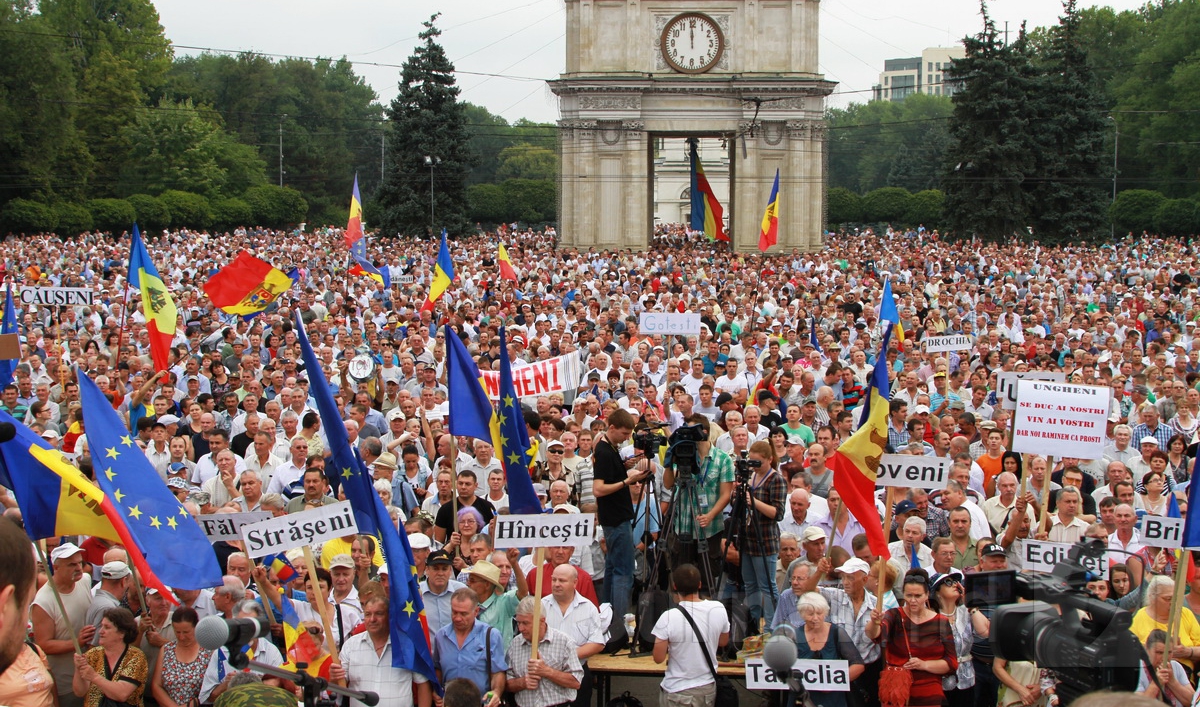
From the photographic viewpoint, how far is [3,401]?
16.1 metres

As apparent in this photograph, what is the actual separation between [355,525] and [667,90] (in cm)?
4476

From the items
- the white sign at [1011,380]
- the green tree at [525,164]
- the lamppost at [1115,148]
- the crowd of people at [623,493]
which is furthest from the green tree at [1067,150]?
the green tree at [525,164]

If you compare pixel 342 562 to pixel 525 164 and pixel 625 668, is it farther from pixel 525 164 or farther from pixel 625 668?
pixel 525 164

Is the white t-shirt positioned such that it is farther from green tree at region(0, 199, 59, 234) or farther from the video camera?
green tree at region(0, 199, 59, 234)

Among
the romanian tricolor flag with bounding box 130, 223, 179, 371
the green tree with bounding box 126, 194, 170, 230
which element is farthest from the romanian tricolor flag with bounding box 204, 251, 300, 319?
the green tree with bounding box 126, 194, 170, 230

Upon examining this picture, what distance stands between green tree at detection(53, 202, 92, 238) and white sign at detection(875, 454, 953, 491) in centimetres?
5732

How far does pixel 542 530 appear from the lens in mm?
8492

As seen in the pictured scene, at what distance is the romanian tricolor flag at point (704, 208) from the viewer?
1913 inches

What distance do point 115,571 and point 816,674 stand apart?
14.5 ft

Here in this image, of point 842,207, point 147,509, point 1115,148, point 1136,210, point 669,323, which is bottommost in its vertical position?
point 147,509

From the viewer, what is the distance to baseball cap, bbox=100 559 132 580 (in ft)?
29.2

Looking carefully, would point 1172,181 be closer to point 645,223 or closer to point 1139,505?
point 645,223

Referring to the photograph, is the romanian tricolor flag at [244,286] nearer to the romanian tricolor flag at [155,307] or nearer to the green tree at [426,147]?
the romanian tricolor flag at [155,307]

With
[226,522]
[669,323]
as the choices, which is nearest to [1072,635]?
[226,522]
